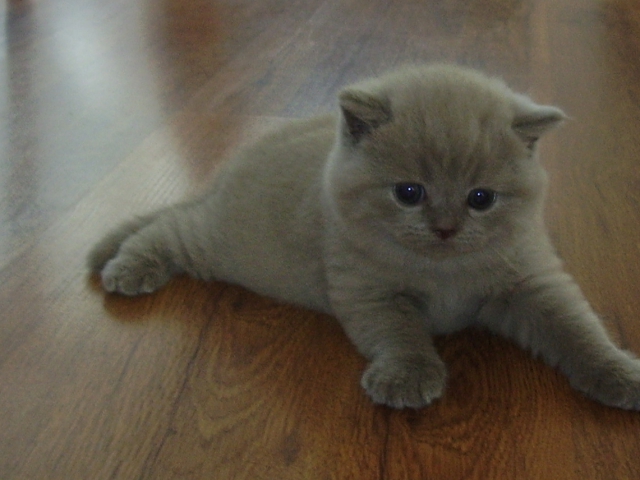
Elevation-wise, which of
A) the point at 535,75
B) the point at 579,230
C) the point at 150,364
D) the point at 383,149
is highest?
the point at 383,149

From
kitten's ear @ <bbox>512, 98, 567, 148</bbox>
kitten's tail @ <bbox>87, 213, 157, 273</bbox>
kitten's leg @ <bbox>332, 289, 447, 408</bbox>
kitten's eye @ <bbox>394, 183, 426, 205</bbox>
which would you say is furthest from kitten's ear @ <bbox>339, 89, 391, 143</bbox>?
kitten's tail @ <bbox>87, 213, 157, 273</bbox>

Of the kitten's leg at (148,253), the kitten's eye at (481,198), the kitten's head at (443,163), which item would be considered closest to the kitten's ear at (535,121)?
the kitten's head at (443,163)

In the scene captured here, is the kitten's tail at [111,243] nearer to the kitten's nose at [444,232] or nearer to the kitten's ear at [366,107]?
the kitten's ear at [366,107]

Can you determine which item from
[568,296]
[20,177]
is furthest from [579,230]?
[20,177]

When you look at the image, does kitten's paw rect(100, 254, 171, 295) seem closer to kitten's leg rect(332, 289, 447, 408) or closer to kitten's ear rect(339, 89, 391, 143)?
kitten's leg rect(332, 289, 447, 408)

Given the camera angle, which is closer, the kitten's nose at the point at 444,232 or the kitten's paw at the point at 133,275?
the kitten's nose at the point at 444,232

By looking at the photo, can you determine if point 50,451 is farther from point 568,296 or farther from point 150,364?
point 568,296
